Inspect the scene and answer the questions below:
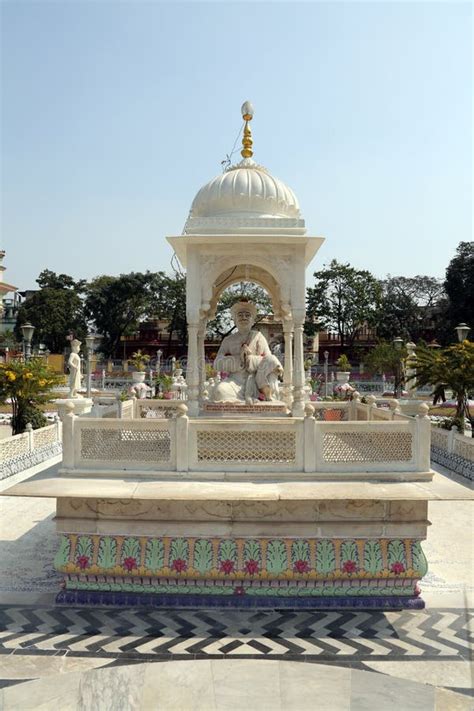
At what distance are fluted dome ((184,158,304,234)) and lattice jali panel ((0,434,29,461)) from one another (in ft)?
23.9

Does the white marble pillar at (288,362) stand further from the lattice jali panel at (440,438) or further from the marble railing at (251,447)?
the lattice jali panel at (440,438)

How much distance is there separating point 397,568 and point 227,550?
5.79ft

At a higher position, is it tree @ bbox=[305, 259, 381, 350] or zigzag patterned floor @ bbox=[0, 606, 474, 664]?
tree @ bbox=[305, 259, 381, 350]

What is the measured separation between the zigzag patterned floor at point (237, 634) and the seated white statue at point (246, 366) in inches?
126

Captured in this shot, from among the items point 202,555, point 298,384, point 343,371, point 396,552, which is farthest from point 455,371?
point 343,371

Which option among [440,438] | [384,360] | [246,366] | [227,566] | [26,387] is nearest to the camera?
[227,566]

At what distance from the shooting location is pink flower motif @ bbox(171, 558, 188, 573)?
5.91 m

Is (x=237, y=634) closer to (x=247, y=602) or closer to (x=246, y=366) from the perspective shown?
(x=247, y=602)

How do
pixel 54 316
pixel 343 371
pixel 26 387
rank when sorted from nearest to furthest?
pixel 26 387, pixel 343 371, pixel 54 316

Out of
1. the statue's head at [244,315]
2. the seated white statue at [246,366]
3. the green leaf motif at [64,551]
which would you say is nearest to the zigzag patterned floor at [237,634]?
the green leaf motif at [64,551]

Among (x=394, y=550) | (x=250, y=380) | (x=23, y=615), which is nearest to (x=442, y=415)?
(x=250, y=380)

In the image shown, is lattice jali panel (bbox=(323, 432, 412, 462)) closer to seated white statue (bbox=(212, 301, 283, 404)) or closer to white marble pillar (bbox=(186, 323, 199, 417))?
seated white statue (bbox=(212, 301, 283, 404))

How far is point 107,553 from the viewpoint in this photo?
598 cm

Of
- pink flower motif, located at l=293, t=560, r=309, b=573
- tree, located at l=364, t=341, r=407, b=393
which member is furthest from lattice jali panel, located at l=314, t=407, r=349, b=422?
tree, located at l=364, t=341, r=407, b=393
